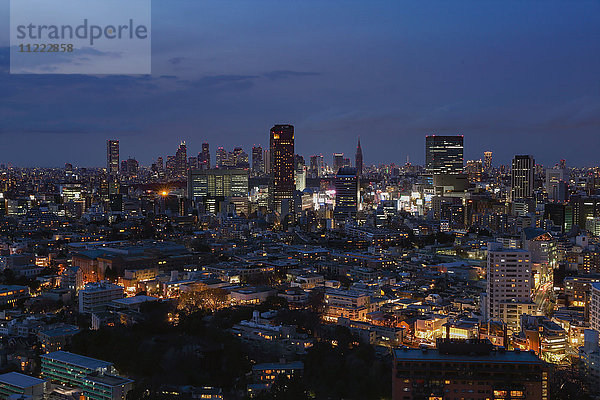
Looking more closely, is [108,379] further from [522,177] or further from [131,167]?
[131,167]

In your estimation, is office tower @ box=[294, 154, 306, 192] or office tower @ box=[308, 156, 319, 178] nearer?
office tower @ box=[294, 154, 306, 192]

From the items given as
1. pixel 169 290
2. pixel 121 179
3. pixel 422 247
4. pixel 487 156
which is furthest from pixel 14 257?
pixel 487 156

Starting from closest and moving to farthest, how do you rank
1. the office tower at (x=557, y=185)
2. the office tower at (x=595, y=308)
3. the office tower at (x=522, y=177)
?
the office tower at (x=595, y=308) → the office tower at (x=557, y=185) → the office tower at (x=522, y=177)

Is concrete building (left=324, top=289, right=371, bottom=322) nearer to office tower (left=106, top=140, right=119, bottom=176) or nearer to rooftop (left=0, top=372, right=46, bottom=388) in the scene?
rooftop (left=0, top=372, right=46, bottom=388)

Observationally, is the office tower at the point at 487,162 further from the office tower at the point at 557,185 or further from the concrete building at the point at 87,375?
the concrete building at the point at 87,375

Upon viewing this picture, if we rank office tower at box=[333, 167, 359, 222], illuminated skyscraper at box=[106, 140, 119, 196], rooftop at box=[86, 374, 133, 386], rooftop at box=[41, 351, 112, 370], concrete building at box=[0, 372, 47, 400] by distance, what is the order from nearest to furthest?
concrete building at box=[0, 372, 47, 400], rooftop at box=[86, 374, 133, 386], rooftop at box=[41, 351, 112, 370], office tower at box=[333, 167, 359, 222], illuminated skyscraper at box=[106, 140, 119, 196]

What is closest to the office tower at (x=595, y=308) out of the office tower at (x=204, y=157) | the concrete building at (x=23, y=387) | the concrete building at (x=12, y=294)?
the concrete building at (x=23, y=387)

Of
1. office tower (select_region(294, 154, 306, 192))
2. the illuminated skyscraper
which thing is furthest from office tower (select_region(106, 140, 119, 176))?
office tower (select_region(294, 154, 306, 192))

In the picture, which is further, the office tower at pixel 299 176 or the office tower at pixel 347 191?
the office tower at pixel 299 176
